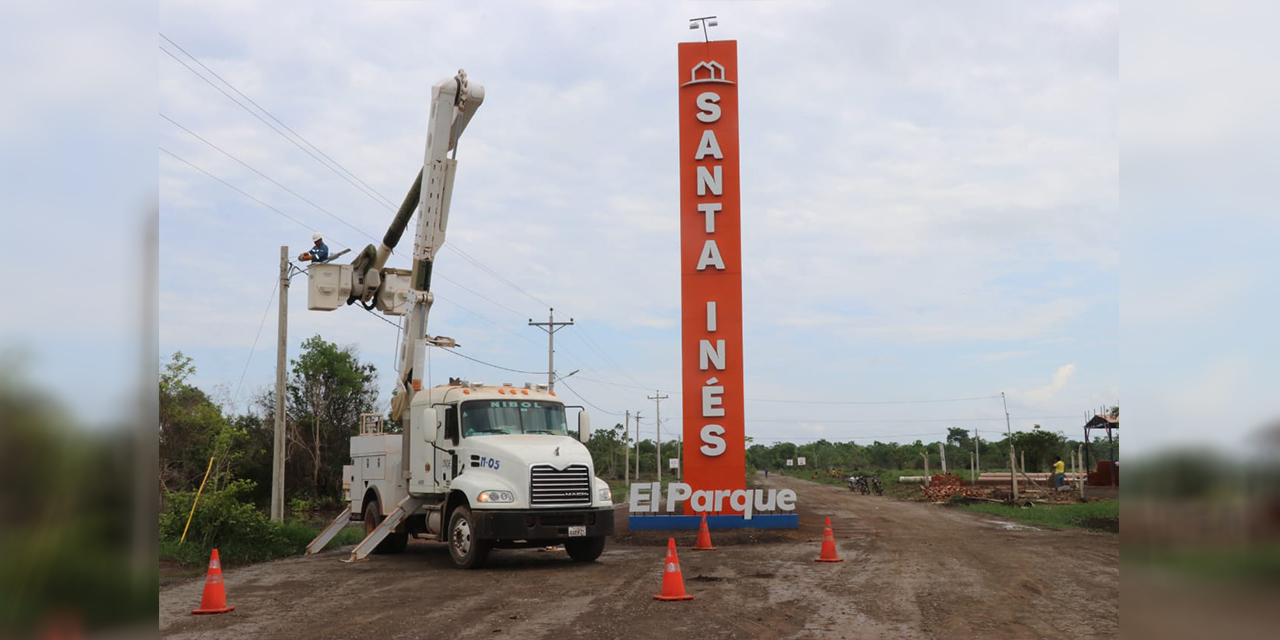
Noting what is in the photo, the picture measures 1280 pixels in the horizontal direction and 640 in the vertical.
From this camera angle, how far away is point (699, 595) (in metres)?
11.9

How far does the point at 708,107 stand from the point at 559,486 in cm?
1320

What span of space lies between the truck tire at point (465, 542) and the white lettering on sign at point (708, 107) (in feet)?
43.8

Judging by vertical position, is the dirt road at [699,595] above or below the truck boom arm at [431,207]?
below

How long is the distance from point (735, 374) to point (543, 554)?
8.09m

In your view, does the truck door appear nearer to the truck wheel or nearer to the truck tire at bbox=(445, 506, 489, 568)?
the truck tire at bbox=(445, 506, 489, 568)

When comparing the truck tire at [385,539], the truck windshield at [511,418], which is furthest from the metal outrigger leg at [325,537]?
the truck windshield at [511,418]

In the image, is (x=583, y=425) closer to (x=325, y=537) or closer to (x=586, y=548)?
(x=586, y=548)

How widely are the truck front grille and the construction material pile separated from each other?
2660cm

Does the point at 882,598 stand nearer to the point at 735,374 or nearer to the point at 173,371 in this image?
the point at 173,371

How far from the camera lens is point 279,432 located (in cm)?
2427

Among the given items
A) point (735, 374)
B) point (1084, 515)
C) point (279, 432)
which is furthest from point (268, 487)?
point (1084, 515)

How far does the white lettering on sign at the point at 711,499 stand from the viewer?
76.6ft

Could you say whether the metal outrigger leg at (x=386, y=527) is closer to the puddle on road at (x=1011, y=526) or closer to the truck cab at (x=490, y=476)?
the truck cab at (x=490, y=476)

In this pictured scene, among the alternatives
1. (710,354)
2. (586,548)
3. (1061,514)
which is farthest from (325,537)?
(1061,514)
